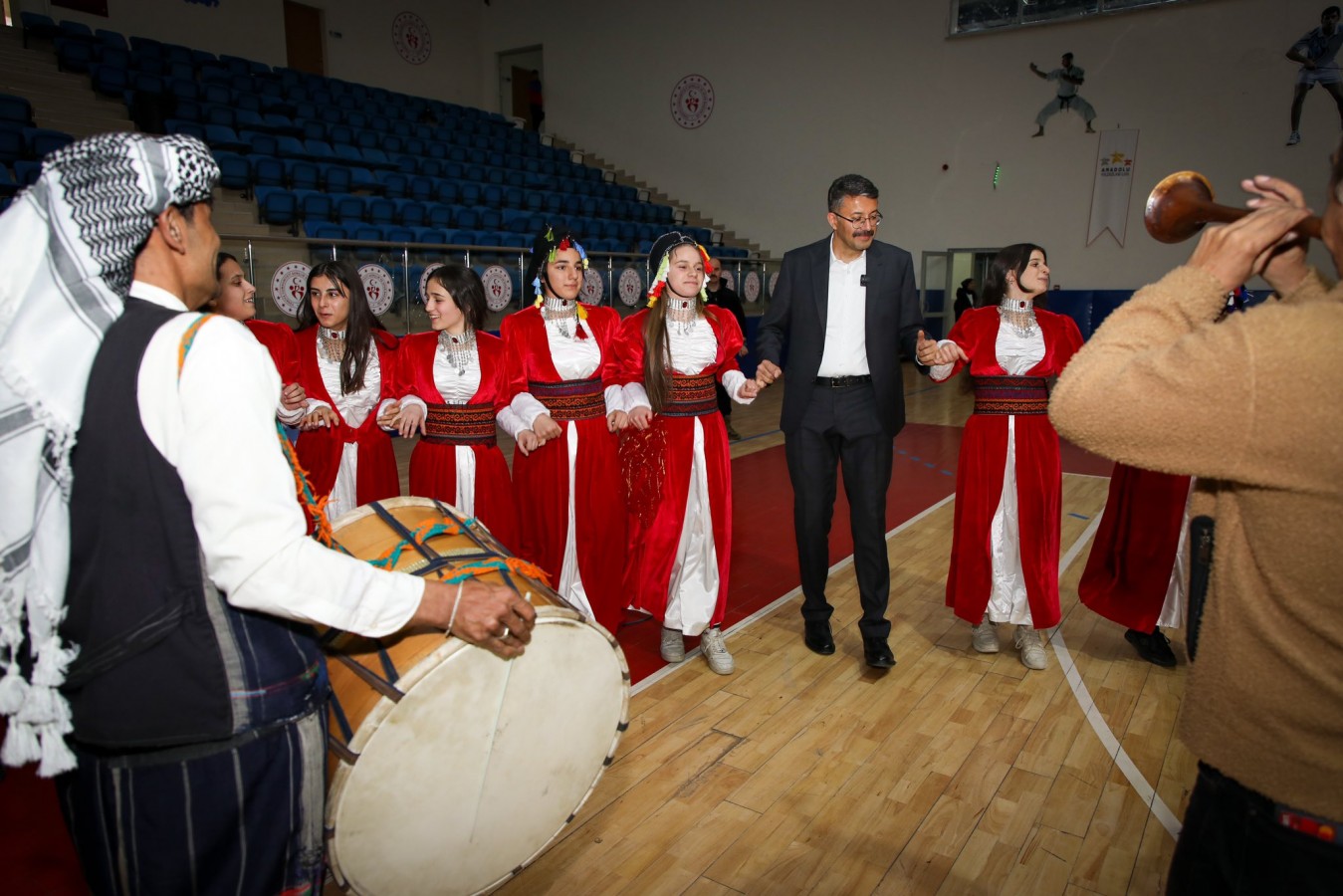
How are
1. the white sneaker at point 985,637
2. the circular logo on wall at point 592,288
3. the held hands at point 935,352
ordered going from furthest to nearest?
the circular logo on wall at point 592,288 < the white sneaker at point 985,637 < the held hands at point 935,352

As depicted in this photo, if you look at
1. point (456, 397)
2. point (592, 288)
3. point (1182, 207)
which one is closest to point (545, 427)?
point (456, 397)

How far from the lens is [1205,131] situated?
12422 millimetres

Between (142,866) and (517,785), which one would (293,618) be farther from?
(517,785)

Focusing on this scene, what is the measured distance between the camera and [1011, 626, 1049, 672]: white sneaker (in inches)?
141

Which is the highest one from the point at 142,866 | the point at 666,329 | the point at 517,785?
the point at 666,329

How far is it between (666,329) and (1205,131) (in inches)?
503

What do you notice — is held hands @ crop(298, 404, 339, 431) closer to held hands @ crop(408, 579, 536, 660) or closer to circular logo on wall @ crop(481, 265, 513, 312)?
held hands @ crop(408, 579, 536, 660)

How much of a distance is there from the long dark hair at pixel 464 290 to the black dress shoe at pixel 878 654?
2185 millimetres

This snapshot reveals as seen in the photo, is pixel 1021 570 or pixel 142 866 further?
pixel 1021 570

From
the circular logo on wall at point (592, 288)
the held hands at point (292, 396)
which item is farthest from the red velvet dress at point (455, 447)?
the circular logo on wall at point (592, 288)

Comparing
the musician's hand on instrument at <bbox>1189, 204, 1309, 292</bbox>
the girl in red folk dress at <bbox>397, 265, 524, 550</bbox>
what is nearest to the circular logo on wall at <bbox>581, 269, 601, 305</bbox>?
the girl in red folk dress at <bbox>397, 265, 524, 550</bbox>

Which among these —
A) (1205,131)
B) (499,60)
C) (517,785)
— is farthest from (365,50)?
(517,785)

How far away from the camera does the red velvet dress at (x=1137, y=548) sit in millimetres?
3549

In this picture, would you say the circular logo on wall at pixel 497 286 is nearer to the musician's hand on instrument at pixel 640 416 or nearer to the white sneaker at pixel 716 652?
Result: the musician's hand on instrument at pixel 640 416
